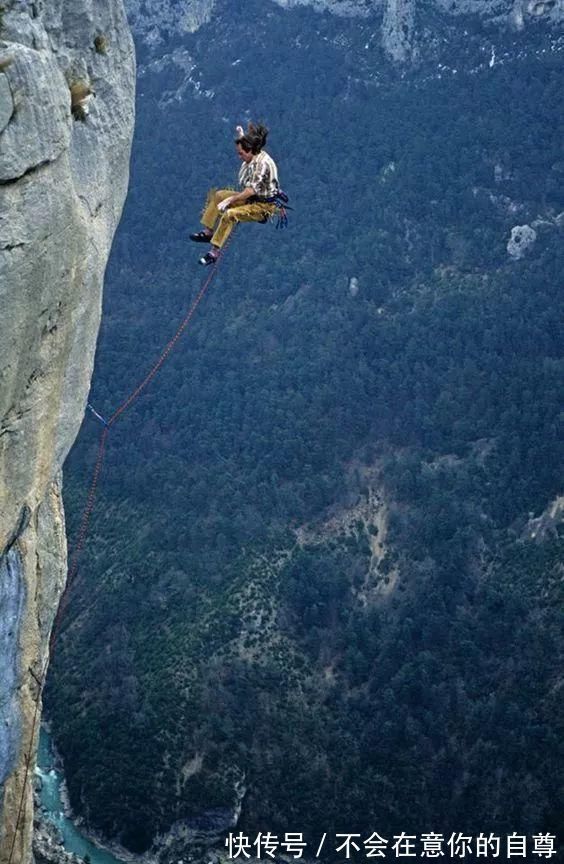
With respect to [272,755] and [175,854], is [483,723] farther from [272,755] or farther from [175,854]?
[175,854]

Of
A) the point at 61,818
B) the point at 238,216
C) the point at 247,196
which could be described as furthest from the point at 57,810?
the point at 247,196

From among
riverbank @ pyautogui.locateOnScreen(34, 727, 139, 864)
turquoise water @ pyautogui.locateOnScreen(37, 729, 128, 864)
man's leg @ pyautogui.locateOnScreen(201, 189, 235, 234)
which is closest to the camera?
man's leg @ pyautogui.locateOnScreen(201, 189, 235, 234)

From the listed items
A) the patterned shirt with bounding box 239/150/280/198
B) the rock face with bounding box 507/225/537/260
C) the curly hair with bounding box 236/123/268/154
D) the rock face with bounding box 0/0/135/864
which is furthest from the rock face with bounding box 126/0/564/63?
the rock face with bounding box 0/0/135/864

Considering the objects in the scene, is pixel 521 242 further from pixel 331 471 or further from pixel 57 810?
pixel 57 810

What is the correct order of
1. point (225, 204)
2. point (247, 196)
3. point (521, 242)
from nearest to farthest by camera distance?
point (247, 196) < point (225, 204) < point (521, 242)

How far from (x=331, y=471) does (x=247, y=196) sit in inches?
1089

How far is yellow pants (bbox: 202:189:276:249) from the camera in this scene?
16312 millimetres

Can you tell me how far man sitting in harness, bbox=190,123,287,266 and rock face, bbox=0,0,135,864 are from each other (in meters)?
1.32

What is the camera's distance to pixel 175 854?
120 feet

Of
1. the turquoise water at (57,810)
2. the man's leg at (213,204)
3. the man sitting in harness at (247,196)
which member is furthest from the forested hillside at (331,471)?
the man sitting in harness at (247,196)

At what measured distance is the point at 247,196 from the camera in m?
16.2

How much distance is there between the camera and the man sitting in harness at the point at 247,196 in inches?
624

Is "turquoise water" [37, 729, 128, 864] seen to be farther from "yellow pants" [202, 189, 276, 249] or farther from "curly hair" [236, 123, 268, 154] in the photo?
"curly hair" [236, 123, 268, 154]

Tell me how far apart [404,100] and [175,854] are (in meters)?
28.9
